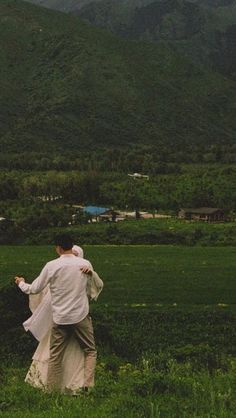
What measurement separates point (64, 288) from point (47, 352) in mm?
918

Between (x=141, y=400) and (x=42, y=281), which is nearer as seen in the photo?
(x=141, y=400)

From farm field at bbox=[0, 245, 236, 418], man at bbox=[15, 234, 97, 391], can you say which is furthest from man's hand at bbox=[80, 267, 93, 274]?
farm field at bbox=[0, 245, 236, 418]

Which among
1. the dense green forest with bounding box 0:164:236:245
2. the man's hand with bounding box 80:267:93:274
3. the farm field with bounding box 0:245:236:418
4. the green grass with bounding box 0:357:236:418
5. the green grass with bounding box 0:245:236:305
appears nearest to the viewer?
the green grass with bounding box 0:357:236:418

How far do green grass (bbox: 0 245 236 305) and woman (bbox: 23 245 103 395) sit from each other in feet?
36.4

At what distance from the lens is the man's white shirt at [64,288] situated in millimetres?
8938

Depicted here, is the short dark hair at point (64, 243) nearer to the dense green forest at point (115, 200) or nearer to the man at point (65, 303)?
the man at point (65, 303)

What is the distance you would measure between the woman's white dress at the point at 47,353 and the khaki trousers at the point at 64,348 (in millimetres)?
68

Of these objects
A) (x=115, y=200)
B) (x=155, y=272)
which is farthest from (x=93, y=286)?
(x=115, y=200)

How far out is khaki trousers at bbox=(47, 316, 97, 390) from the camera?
8.91 m

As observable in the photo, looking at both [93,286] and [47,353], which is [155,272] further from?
[47,353]

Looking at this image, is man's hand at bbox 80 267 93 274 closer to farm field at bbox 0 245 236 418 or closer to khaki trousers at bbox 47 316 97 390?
khaki trousers at bbox 47 316 97 390

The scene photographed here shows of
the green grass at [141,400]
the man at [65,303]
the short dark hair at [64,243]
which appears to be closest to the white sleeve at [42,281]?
the man at [65,303]

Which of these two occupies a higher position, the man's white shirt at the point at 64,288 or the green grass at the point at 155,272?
the man's white shirt at the point at 64,288

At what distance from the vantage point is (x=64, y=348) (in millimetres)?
9039
